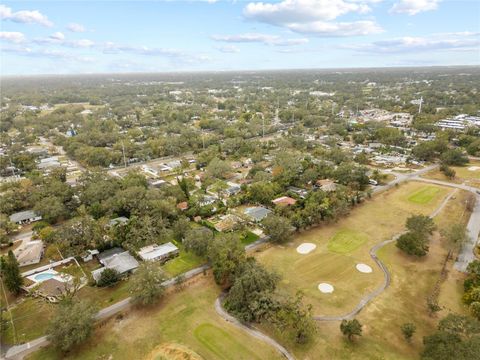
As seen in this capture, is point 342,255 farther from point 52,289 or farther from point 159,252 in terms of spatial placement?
point 52,289

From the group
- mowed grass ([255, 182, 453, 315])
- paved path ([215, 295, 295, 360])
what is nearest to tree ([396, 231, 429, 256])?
mowed grass ([255, 182, 453, 315])

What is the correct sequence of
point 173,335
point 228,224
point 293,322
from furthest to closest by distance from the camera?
point 228,224
point 173,335
point 293,322

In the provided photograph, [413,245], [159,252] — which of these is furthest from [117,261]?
[413,245]

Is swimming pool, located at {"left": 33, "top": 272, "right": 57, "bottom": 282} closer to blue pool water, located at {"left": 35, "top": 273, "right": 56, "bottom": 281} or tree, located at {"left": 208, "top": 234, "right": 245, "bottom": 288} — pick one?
blue pool water, located at {"left": 35, "top": 273, "right": 56, "bottom": 281}

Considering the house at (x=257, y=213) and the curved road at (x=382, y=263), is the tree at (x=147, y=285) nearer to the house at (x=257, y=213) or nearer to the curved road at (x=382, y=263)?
the curved road at (x=382, y=263)

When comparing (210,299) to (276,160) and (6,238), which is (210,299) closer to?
(6,238)

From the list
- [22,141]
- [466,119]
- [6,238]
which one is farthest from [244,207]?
[466,119]

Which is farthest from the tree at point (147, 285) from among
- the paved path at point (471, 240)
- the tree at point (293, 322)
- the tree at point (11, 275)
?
the paved path at point (471, 240)
